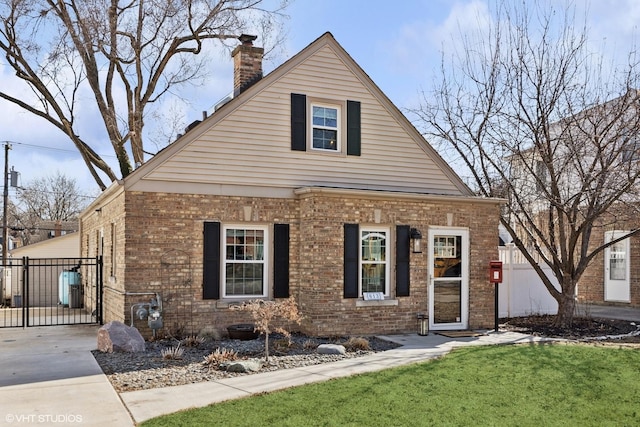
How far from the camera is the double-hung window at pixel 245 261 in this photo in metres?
11.8

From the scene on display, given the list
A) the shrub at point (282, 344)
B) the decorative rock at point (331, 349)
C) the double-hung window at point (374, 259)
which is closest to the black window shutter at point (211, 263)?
the shrub at point (282, 344)

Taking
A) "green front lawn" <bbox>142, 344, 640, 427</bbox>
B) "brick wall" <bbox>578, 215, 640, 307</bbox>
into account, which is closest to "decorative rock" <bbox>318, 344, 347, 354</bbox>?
"green front lawn" <bbox>142, 344, 640, 427</bbox>

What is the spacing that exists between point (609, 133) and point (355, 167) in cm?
624

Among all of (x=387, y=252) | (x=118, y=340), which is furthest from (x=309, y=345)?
(x=118, y=340)

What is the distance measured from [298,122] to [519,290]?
7.95m

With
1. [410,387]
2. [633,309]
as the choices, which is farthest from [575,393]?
[633,309]

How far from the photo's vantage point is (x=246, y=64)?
43.4 feet

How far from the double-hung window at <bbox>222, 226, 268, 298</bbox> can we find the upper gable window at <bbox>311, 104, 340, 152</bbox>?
2.30 metres

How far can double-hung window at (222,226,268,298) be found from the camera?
11.8 m

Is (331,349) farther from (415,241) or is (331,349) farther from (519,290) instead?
(519,290)

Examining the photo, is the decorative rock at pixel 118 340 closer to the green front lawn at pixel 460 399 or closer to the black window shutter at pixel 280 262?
the black window shutter at pixel 280 262

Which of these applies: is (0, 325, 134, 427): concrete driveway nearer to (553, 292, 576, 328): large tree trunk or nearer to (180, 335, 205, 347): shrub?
(180, 335, 205, 347): shrub

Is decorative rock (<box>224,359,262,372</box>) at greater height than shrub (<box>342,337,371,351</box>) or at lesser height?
greater

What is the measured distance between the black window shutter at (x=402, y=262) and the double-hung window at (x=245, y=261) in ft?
9.17
